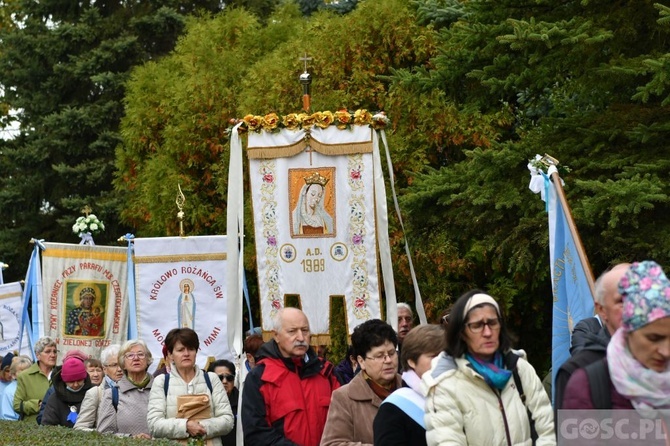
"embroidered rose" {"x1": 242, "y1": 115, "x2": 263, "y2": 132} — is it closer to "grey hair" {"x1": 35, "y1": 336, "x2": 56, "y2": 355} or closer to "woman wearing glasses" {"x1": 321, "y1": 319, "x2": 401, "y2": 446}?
"grey hair" {"x1": 35, "y1": 336, "x2": 56, "y2": 355}

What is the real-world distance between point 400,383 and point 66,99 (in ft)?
93.9

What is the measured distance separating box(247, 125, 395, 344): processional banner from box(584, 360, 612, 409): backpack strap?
734cm

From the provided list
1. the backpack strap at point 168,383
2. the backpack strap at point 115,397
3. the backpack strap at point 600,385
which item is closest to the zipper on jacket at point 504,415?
the backpack strap at point 600,385

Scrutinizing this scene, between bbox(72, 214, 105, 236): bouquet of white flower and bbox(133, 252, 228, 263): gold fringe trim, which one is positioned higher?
bbox(72, 214, 105, 236): bouquet of white flower

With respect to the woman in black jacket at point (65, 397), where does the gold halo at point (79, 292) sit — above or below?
above

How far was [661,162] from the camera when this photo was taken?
38.8 ft

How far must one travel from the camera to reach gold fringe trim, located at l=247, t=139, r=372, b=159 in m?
12.4

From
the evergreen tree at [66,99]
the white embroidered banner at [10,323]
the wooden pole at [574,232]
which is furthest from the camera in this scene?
the evergreen tree at [66,99]

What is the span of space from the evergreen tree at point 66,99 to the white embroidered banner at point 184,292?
56.3 feet

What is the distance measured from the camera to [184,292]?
16.3 meters

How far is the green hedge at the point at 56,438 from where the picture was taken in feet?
32.9

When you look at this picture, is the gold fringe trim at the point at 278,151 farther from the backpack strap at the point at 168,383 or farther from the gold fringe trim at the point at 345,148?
the backpack strap at the point at 168,383

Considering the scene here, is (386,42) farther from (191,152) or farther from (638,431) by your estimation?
(638,431)

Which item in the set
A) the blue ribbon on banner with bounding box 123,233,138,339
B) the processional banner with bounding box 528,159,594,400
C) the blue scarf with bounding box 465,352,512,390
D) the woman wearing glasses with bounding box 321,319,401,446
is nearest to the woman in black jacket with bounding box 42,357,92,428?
the blue ribbon on banner with bounding box 123,233,138,339
